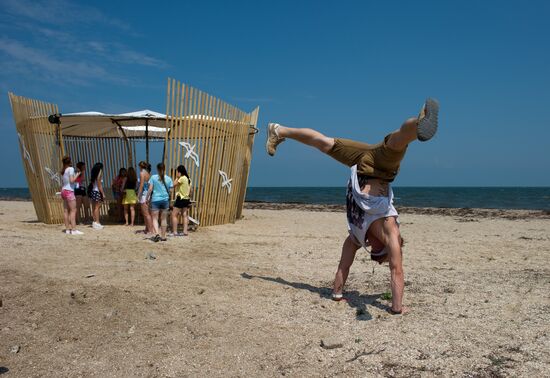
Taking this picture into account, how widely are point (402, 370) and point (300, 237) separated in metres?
6.98

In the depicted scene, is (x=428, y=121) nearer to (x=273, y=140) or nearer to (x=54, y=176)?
(x=273, y=140)

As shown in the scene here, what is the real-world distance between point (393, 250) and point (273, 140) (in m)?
1.69

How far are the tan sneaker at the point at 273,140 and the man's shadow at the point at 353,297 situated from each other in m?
1.55

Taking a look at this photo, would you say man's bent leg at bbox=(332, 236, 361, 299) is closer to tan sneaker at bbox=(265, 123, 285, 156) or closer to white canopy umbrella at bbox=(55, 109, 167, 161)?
tan sneaker at bbox=(265, 123, 285, 156)

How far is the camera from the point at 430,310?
424 cm

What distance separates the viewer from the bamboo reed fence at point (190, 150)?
976 centimetres

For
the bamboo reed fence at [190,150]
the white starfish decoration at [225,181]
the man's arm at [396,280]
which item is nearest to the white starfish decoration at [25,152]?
the bamboo reed fence at [190,150]

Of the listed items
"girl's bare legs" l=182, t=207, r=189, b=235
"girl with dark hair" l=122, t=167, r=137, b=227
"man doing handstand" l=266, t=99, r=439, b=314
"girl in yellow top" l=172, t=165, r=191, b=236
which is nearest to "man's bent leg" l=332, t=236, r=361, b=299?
"man doing handstand" l=266, t=99, r=439, b=314

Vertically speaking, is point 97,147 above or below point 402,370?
above

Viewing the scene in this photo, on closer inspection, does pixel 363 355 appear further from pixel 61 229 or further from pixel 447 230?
pixel 447 230

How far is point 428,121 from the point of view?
3420 millimetres

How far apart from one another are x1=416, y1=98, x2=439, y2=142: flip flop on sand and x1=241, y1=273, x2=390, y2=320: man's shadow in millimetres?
1685

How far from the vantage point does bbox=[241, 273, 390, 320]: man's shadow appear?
4230 millimetres

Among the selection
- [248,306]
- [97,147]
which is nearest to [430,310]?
[248,306]
